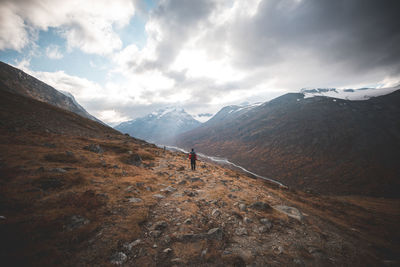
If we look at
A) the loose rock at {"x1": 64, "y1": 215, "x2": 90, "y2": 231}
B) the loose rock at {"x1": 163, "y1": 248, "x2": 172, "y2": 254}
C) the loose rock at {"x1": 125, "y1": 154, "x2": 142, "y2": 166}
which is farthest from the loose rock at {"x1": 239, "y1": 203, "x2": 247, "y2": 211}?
the loose rock at {"x1": 125, "y1": 154, "x2": 142, "y2": 166}

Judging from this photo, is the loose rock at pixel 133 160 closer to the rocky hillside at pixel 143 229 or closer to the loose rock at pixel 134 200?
the rocky hillside at pixel 143 229

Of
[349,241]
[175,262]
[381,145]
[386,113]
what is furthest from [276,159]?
[386,113]

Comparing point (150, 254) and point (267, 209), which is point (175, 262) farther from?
point (267, 209)

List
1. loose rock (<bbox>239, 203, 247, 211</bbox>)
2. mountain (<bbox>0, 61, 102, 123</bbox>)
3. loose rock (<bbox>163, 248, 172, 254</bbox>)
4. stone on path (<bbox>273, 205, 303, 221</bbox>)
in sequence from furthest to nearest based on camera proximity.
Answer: mountain (<bbox>0, 61, 102, 123</bbox>), stone on path (<bbox>273, 205, 303, 221</bbox>), loose rock (<bbox>239, 203, 247, 211</bbox>), loose rock (<bbox>163, 248, 172, 254</bbox>)

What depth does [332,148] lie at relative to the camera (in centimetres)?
9969

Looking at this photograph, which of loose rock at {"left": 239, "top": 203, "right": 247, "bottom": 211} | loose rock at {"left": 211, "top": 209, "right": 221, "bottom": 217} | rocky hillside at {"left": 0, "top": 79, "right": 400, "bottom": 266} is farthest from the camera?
loose rock at {"left": 239, "top": 203, "right": 247, "bottom": 211}

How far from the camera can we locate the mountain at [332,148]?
222 feet

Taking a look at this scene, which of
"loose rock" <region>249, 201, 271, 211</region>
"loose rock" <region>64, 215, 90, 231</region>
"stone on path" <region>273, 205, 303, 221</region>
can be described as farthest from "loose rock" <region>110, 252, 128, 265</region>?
"stone on path" <region>273, 205, 303, 221</region>

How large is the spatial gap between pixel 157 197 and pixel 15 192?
681 cm

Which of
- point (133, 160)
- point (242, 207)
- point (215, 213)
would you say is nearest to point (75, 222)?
→ point (215, 213)

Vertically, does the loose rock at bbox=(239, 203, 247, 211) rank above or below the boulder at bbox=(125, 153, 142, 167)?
below

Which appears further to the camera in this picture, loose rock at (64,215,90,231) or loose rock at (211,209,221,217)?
loose rock at (211,209,221,217)

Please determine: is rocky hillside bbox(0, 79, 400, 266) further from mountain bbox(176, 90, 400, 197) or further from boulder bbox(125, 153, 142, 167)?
mountain bbox(176, 90, 400, 197)

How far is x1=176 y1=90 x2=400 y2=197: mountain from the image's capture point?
222 feet
